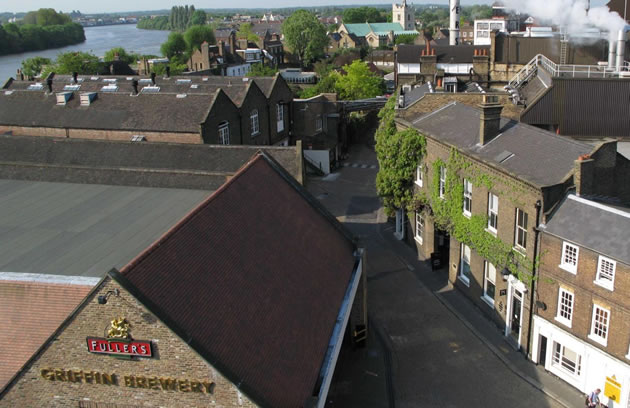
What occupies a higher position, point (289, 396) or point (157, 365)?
point (157, 365)

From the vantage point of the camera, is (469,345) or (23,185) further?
(23,185)

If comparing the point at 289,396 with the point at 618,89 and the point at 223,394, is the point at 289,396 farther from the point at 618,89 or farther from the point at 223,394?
the point at 618,89

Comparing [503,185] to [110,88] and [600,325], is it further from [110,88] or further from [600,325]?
[110,88]

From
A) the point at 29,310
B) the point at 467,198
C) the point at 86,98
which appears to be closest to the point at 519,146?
the point at 467,198

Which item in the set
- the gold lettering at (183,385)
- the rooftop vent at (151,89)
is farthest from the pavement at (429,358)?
the rooftop vent at (151,89)

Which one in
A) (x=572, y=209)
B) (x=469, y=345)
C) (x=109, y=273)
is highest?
(x=109, y=273)

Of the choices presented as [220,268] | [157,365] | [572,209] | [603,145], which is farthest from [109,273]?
[603,145]

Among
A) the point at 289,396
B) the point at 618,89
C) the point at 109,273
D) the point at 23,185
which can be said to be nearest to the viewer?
the point at 109,273
